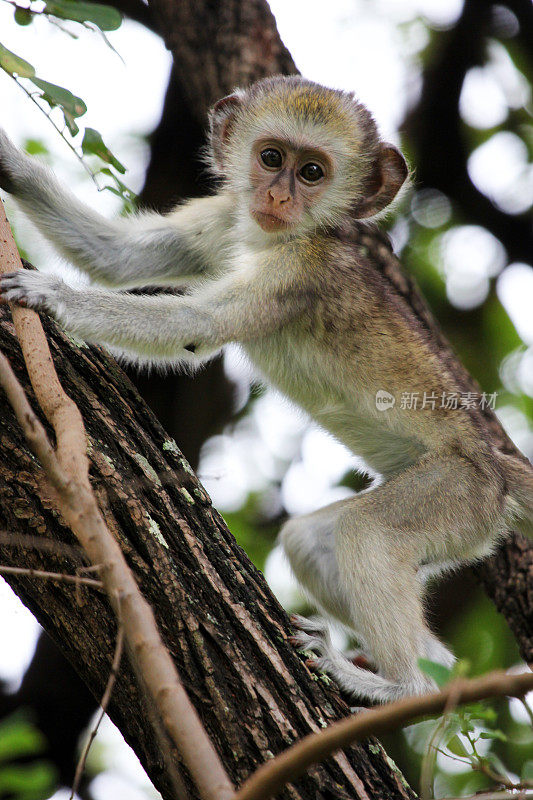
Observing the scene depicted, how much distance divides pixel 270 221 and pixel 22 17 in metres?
1.85

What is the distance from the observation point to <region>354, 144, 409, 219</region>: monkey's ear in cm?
530

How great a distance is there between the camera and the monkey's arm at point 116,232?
4.97 m

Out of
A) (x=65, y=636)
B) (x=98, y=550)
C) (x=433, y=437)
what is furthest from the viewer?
(x=433, y=437)

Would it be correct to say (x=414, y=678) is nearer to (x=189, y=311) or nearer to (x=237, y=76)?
(x=189, y=311)

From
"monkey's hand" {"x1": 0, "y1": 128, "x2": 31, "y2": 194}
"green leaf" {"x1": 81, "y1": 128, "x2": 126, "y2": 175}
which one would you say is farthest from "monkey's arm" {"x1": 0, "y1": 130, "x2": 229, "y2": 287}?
"green leaf" {"x1": 81, "y1": 128, "x2": 126, "y2": 175}

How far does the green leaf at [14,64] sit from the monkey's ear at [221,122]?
90.6 inches

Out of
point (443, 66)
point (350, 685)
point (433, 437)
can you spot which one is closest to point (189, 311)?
point (433, 437)

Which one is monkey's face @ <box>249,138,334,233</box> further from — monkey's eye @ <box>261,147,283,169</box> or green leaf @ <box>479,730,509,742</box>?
green leaf @ <box>479,730,509,742</box>

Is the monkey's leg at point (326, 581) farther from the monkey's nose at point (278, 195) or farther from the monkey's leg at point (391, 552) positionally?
the monkey's nose at point (278, 195)

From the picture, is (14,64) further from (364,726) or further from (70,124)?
(364,726)

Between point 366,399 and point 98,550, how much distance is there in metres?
3.24

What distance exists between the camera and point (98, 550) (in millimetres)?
2100

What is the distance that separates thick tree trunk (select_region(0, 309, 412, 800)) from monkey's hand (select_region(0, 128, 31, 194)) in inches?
55.9

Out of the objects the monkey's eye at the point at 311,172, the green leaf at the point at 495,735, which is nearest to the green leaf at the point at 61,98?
the monkey's eye at the point at 311,172
